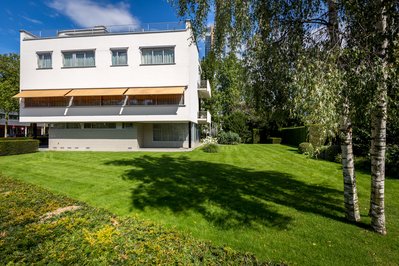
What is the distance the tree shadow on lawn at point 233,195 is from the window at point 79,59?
16649 millimetres

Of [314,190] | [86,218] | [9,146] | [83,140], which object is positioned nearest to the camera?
[86,218]

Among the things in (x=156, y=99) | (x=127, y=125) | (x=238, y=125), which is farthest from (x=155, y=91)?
(x=238, y=125)

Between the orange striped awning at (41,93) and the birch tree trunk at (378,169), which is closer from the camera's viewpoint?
the birch tree trunk at (378,169)

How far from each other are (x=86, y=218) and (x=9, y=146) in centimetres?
1889

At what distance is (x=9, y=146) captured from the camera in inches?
784

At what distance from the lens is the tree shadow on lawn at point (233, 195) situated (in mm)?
7387

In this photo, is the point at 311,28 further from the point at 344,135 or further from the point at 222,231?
the point at 222,231

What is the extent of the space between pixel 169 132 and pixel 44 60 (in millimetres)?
15486

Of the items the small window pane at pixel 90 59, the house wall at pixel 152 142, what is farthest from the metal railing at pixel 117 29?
the house wall at pixel 152 142

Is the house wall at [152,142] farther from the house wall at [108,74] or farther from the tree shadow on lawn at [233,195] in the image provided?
the tree shadow on lawn at [233,195]

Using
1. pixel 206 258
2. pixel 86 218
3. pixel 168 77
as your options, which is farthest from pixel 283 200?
pixel 168 77

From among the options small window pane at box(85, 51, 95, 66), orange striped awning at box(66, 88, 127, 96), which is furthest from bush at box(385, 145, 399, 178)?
small window pane at box(85, 51, 95, 66)

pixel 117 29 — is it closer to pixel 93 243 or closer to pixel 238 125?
pixel 238 125

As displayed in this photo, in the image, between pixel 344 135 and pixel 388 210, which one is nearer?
pixel 344 135
